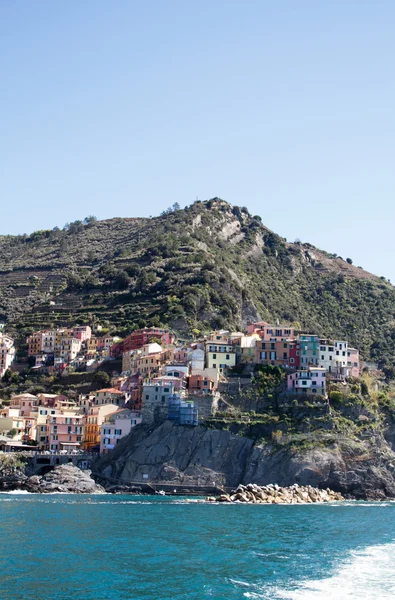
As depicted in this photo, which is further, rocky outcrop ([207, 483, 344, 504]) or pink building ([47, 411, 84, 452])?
pink building ([47, 411, 84, 452])

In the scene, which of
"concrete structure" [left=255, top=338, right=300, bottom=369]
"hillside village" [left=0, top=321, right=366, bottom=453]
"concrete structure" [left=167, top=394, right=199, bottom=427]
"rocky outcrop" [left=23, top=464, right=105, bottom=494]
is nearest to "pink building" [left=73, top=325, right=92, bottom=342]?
"hillside village" [left=0, top=321, right=366, bottom=453]

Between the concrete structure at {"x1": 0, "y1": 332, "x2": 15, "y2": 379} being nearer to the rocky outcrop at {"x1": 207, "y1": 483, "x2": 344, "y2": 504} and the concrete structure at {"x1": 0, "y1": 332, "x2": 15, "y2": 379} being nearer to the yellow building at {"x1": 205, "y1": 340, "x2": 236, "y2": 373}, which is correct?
the yellow building at {"x1": 205, "y1": 340, "x2": 236, "y2": 373}

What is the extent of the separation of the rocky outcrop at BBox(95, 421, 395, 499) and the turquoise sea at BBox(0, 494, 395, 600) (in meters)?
12.6

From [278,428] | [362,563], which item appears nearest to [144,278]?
[278,428]

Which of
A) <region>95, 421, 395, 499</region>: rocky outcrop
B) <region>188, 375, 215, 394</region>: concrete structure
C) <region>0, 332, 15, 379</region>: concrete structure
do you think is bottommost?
<region>95, 421, 395, 499</region>: rocky outcrop

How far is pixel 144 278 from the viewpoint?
4988 inches

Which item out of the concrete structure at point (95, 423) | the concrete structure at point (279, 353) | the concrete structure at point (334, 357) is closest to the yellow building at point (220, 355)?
the concrete structure at point (279, 353)

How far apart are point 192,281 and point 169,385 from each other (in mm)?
35875

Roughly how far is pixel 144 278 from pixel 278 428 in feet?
155

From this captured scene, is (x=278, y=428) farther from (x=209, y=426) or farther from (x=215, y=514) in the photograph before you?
(x=215, y=514)

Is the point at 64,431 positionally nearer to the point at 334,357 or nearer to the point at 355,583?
the point at 334,357

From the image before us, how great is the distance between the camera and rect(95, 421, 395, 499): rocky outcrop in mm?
81500

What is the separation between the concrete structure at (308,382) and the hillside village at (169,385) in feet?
0.33

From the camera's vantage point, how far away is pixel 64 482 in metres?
82.1
